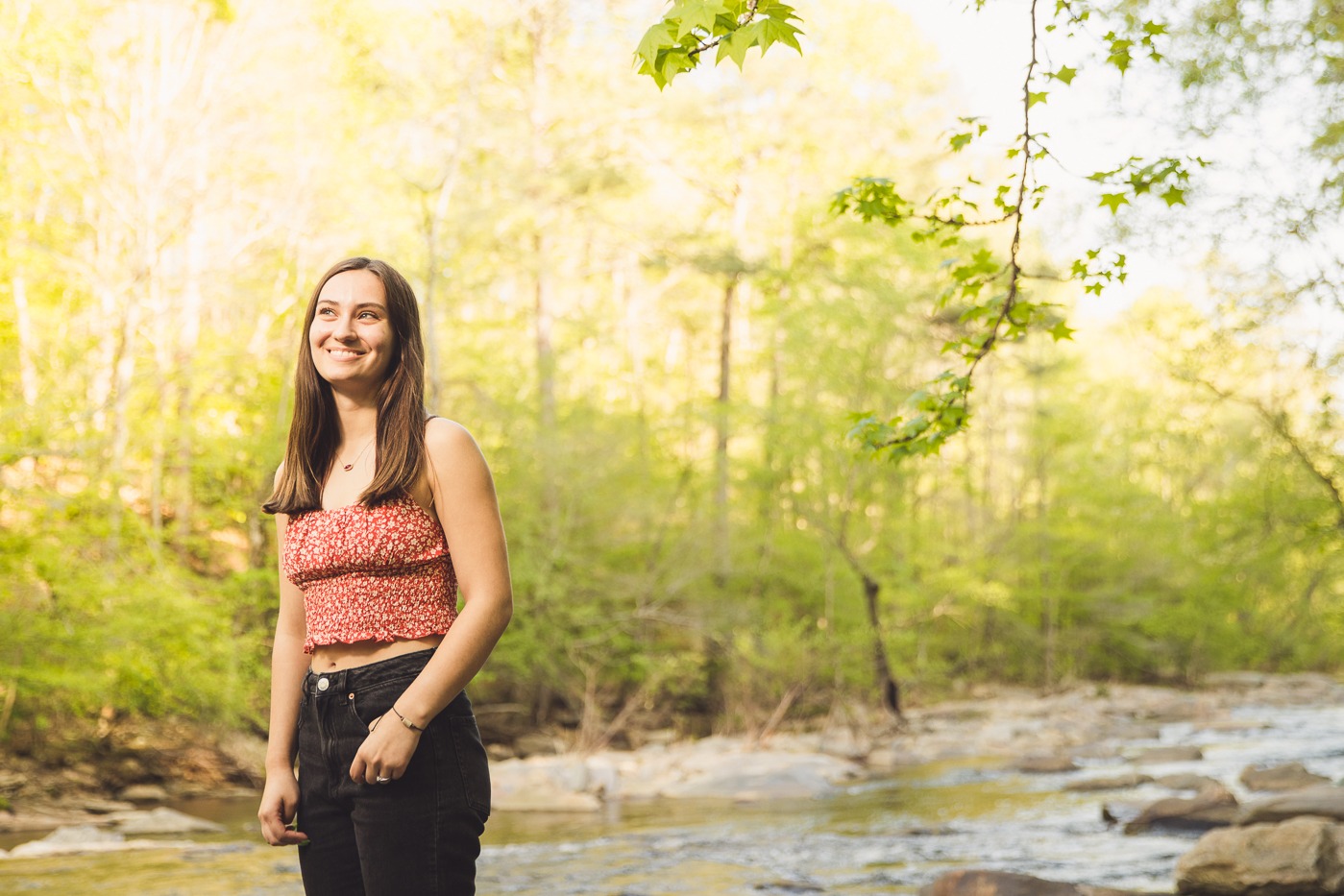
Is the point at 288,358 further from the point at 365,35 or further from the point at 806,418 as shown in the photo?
the point at 806,418

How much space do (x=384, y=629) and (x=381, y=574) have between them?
10 centimetres

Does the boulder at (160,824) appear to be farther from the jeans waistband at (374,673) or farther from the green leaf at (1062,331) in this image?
the jeans waistband at (374,673)

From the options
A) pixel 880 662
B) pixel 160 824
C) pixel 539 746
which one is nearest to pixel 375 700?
pixel 160 824

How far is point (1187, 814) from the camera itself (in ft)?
31.9

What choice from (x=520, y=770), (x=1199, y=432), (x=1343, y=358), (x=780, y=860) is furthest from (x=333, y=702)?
(x=1199, y=432)

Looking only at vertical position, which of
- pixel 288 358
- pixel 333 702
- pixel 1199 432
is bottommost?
pixel 333 702

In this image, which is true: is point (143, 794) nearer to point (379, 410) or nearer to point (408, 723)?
point (379, 410)

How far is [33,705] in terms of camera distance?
11750mm

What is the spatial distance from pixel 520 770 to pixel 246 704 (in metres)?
3.22

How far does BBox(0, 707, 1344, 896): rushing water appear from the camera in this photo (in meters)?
8.01

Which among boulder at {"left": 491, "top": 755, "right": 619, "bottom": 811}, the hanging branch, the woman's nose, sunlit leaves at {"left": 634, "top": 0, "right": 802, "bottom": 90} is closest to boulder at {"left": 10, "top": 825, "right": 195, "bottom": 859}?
boulder at {"left": 491, "top": 755, "right": 619, "bottom": 811}

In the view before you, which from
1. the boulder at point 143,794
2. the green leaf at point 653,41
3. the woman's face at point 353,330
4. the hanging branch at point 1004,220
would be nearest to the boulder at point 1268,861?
the hanging branch at point 1004,220

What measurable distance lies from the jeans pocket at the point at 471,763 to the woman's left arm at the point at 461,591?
9cm

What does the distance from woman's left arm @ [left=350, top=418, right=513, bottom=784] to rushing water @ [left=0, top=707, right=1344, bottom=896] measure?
6.30 meters
